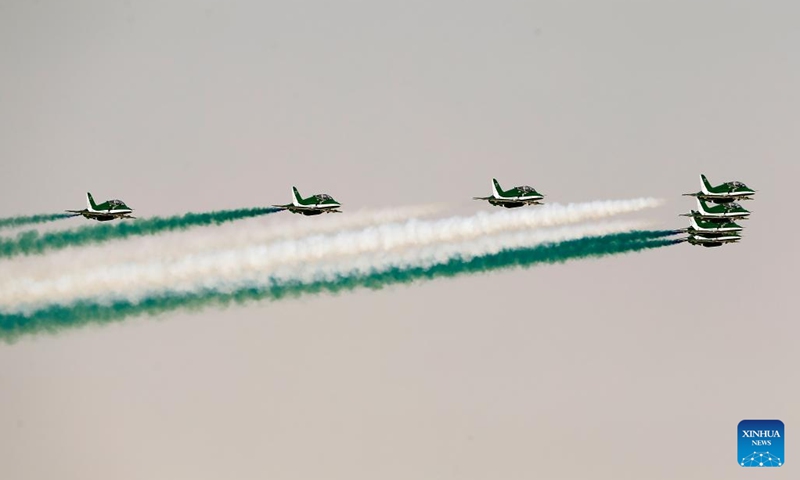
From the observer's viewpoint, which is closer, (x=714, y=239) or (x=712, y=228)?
(x=714, y=239)

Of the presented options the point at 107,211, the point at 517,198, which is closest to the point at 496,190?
the point at 517,198

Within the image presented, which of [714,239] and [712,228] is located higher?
[712,228]

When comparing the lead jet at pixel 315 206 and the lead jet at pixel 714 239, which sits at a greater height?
the lead jet at pixel 315 206

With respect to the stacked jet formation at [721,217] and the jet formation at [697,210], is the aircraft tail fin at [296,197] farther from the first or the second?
the stacked jet formation at [721,217]

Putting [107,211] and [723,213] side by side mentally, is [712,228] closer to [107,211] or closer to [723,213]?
[723,213]

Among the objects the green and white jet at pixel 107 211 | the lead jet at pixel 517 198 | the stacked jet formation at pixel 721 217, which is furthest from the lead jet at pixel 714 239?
the green and white jet at pixel 107 211

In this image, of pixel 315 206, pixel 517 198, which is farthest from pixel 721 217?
pixel 315 206

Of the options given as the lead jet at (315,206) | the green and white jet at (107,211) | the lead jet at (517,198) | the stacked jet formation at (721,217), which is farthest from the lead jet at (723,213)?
the green and white jet at (107,211)
